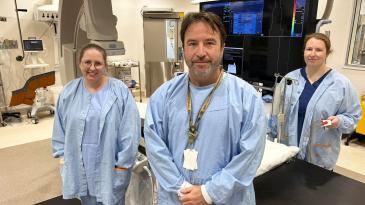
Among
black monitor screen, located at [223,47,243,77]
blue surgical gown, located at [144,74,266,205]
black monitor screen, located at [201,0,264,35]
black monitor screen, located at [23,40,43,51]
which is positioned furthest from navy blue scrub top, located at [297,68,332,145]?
black monitor screen, located at [23,40,43,51]

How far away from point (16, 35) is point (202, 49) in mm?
5138

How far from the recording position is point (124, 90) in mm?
1696

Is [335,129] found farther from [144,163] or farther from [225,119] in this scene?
[144,163]

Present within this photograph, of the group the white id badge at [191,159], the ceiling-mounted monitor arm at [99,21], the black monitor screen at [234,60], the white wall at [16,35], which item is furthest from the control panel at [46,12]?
the white id badge at [191,159]

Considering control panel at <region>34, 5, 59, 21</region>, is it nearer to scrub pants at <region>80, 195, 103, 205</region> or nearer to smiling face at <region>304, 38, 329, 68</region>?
scrub pants at <region>80, 195, 103, 205</region>

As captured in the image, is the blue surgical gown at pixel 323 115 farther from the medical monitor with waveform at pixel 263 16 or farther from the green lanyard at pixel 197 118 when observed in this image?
the medical monitor with waveform at pixel 263 16

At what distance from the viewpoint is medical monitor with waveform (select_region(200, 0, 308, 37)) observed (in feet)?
10.3

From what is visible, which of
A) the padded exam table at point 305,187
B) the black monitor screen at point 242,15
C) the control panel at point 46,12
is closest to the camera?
the padded exam table at point 305,187

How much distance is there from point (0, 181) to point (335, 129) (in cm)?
316

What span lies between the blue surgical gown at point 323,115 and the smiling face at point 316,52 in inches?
4.2

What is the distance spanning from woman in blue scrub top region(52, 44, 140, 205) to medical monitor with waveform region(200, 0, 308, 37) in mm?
2342

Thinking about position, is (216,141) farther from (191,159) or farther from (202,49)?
(202,49)

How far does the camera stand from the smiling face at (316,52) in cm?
176

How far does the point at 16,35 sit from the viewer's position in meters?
5.06
